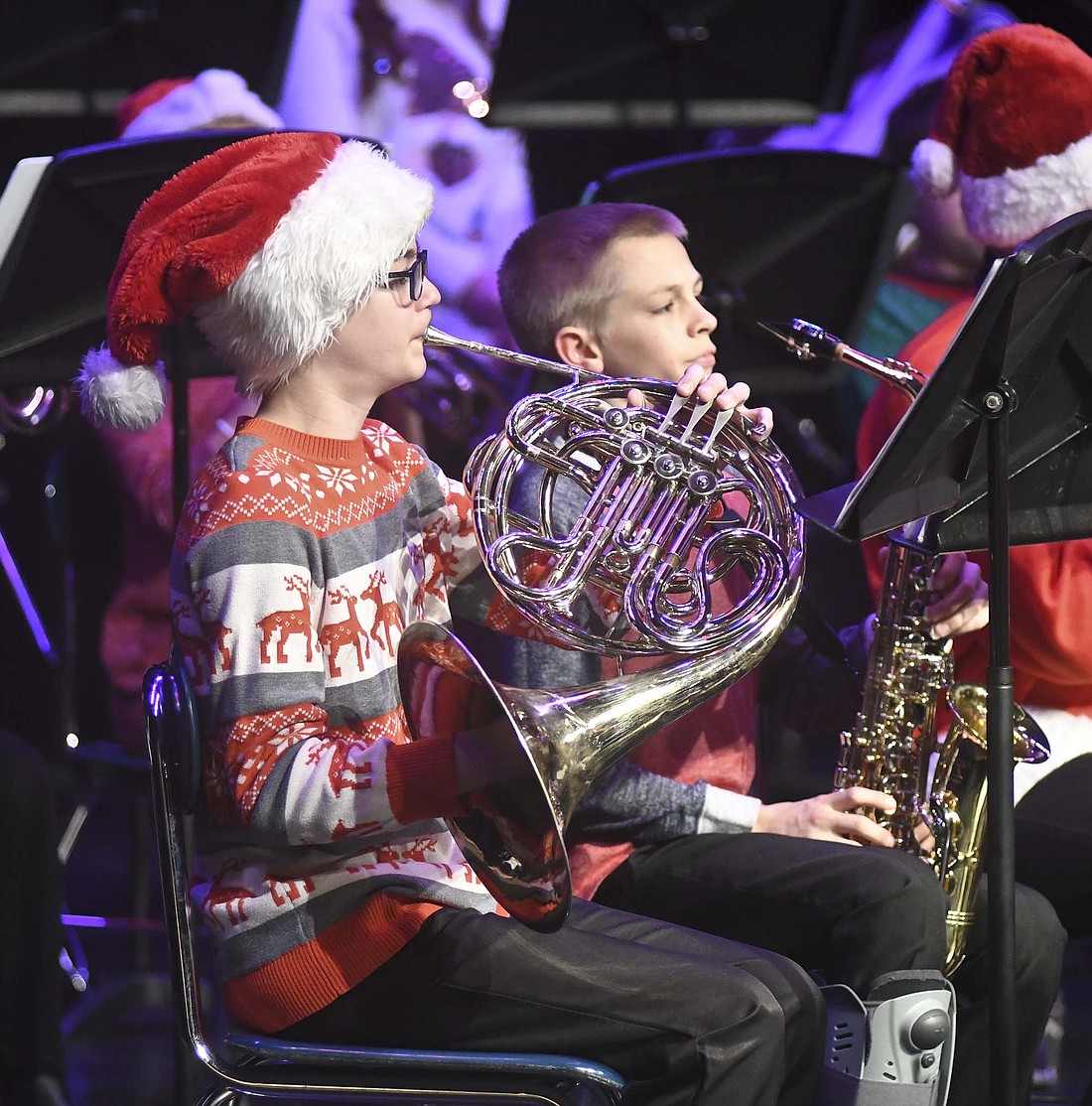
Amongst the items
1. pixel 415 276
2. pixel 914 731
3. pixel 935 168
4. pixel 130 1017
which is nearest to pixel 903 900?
pixel 914 731

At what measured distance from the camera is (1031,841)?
2117 millimetres

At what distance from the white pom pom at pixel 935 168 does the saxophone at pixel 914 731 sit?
553mm

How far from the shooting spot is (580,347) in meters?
2.12

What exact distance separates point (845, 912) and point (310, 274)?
961mm

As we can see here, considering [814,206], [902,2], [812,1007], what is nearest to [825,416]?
[902,2]

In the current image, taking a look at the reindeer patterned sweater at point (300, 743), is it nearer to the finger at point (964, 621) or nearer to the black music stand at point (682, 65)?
the finger at point (964, 621)

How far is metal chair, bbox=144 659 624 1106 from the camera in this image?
143 cm

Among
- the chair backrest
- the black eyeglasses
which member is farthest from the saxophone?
the chair backrest

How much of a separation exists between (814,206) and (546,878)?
1.60 m

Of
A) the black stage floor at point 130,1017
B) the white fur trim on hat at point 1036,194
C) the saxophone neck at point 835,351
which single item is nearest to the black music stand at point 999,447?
the saxophone neck at point 835,351

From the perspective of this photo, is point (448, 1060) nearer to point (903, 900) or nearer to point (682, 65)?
point (903, 900)

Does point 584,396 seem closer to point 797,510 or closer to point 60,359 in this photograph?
point 797,510

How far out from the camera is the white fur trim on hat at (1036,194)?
2281 mm

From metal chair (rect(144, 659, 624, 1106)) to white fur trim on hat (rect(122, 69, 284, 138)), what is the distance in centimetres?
171
